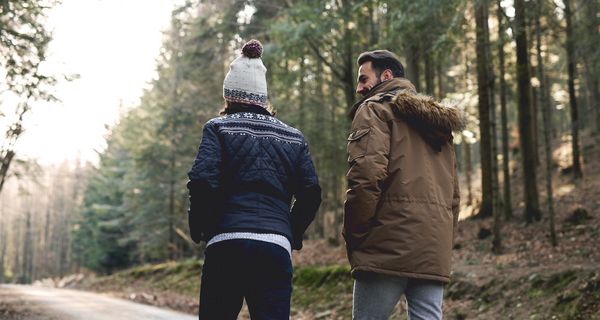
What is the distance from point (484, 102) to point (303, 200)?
42.8ft

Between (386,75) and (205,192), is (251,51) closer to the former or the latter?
(386,75)

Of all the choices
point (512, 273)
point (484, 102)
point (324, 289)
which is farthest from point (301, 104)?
point (512, 273)

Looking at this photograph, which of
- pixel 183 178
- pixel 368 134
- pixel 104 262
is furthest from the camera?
pixel 104 262

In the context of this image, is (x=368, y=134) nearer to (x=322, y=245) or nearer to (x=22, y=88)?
(x=22, y=88)

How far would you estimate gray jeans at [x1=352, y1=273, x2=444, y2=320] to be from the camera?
3.35 m

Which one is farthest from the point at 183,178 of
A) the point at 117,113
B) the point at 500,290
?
the point at 500,290

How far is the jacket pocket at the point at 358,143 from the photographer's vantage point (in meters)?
3.40

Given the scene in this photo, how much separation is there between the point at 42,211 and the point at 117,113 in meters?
49.2

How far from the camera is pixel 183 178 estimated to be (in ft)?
89.7

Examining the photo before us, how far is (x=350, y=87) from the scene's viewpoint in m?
17.6

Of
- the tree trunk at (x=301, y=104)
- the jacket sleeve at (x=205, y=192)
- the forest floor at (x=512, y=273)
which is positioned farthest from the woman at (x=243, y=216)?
the tree trunk at (x=301, y=104)

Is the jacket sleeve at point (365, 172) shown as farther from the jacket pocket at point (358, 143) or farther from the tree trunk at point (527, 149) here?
the tree trunk at point (527, 149)

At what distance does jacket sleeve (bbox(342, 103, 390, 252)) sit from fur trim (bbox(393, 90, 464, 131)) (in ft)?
0.47

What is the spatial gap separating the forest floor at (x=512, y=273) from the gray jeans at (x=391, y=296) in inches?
170
